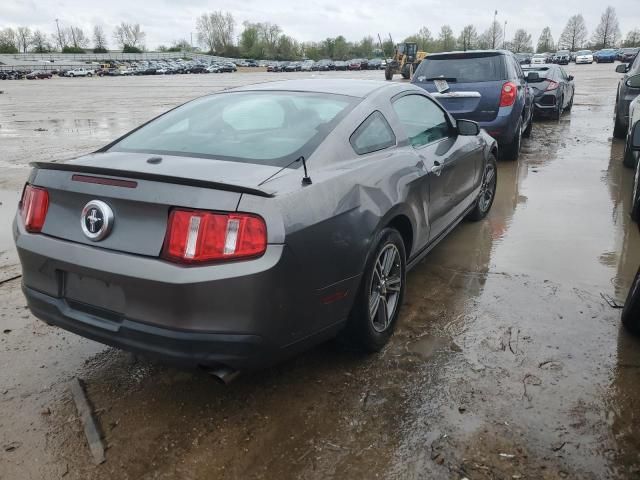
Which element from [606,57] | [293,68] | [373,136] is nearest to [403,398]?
[373,136]

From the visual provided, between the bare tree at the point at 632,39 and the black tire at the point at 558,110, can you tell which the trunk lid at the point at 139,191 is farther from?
the bare tree at the point at 632,39

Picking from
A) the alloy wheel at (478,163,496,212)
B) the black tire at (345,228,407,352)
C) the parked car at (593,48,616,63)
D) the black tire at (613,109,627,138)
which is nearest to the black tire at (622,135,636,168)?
the black tire at (613,109,627,138)

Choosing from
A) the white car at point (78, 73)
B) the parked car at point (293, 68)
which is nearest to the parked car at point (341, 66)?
the parked car at point (293, 68)

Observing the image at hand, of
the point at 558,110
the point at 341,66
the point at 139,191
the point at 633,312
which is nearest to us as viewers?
the point at 139,191

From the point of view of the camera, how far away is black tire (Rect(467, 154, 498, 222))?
5.69 meters

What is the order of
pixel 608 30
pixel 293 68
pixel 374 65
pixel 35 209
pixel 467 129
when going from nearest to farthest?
pixel 35 209 → pixel 467 129 → pixel 374 65 → pixel 293 68 → pixel 608 30

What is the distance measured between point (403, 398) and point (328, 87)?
2.07 m

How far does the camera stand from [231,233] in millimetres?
2316

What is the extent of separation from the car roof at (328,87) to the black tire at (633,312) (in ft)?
6.71

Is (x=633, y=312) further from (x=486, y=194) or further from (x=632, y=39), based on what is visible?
(x=632, y=39)

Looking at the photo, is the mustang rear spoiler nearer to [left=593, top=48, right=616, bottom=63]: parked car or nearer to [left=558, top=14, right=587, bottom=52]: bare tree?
[left=593, top=48, right=616, bottom=63]: parked car

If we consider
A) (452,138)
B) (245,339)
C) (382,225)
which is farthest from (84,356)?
(452,138)

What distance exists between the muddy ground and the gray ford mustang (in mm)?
362

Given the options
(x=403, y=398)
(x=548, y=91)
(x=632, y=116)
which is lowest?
(x=403, y=398)
